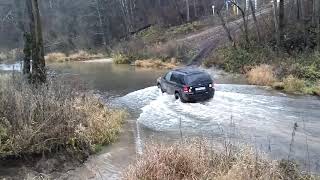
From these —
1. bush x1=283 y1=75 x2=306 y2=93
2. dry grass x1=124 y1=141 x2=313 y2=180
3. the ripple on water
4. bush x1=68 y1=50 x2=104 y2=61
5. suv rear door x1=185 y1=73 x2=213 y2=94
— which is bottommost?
the ripple on water

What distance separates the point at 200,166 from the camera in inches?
357

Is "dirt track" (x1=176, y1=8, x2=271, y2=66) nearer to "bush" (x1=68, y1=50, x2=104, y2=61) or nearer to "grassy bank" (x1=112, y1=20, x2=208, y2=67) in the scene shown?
"grassy bank" (x1=112, y1=20, x2=208, y2=67)

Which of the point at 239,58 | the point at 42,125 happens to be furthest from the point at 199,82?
the point at 239,58

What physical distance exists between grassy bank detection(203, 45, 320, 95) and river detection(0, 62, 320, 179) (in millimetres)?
1098

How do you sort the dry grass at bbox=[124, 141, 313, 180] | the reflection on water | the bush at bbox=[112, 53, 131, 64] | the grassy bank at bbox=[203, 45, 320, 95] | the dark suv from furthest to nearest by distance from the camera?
1. the bush at bbox=[112, 53, 131, 64]
2. the reflection on water
3. the grassy bank at bbox=[203, 45, 320, 95]
4. the dark suv
5. the dry grass at bbox=[124, 141, 313, 180]

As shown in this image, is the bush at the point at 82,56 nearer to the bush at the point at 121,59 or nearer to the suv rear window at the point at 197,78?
the bush at the point at 121,59

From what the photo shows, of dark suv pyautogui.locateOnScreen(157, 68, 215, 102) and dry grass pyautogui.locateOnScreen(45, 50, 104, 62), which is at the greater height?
dry grass pyautogui.locateOnScreen(45, 50, 104, 62)

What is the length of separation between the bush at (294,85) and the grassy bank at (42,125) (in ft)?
41.5

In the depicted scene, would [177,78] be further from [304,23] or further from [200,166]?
[304,23]

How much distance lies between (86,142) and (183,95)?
8359 millimetres

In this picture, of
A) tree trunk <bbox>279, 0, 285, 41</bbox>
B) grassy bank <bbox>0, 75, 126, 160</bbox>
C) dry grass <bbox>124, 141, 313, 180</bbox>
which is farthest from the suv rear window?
tree trunk <bbox>279, 0, 285, 41</bbox>

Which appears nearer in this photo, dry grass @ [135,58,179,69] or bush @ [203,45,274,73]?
bush @ [203,45,274,73]

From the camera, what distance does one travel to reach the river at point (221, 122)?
13.0 m

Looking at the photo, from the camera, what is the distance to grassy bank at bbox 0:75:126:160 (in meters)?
12.4
